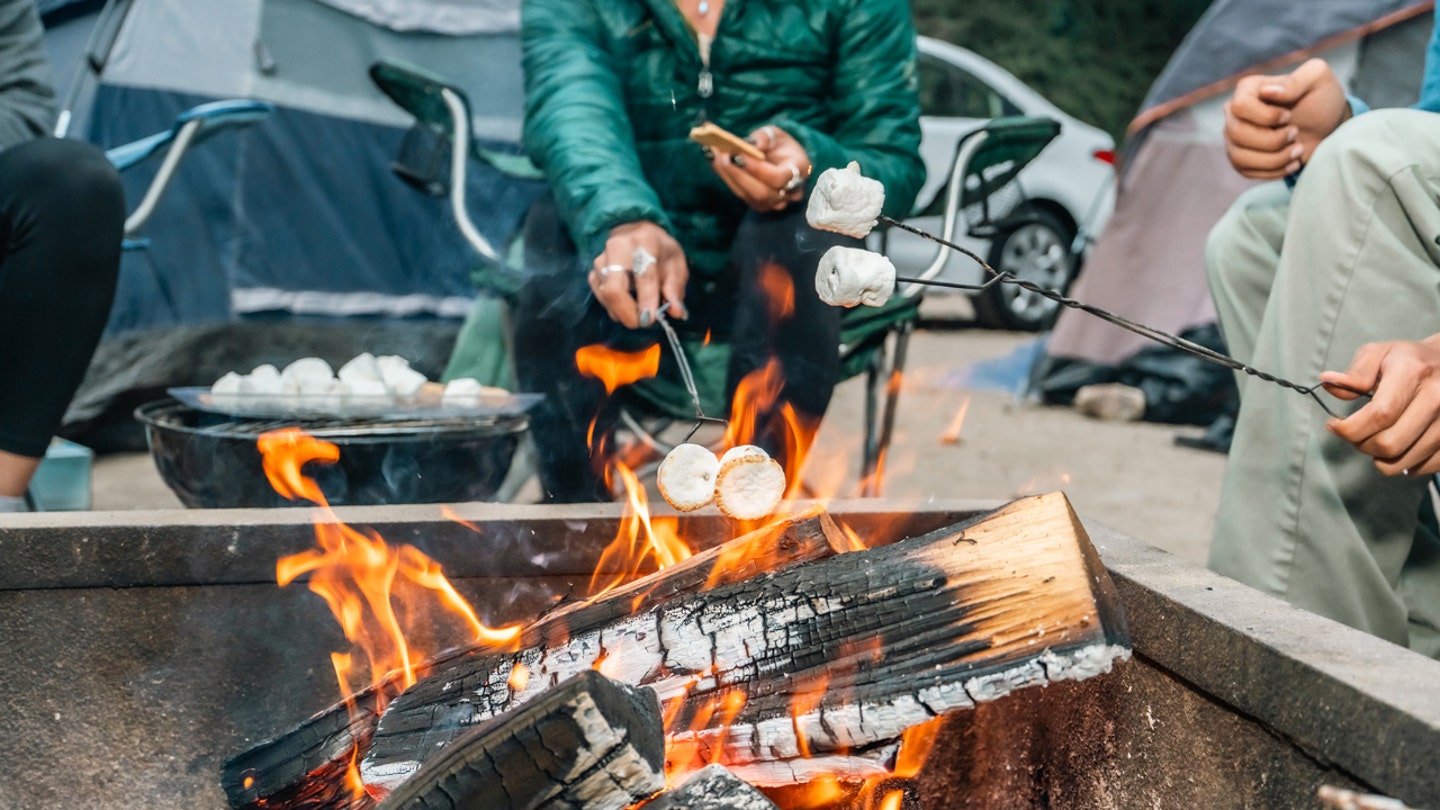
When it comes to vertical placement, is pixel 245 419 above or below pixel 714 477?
below

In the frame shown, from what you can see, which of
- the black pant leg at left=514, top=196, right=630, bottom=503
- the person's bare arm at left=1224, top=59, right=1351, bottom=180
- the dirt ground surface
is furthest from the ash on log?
the dirt ground surface

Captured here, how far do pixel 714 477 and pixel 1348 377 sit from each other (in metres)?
0.77

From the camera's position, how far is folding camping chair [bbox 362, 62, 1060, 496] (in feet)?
8.70

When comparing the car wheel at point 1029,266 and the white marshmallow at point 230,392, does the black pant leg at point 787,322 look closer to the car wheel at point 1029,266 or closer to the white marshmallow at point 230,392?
the white marshmallow at point 230,392

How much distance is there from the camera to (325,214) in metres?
4.47

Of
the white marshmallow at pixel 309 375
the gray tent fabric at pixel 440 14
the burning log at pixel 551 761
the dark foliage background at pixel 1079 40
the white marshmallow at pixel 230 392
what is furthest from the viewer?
the dark foliage background at pixel 1079 40

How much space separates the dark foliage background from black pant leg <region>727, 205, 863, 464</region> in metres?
12.7

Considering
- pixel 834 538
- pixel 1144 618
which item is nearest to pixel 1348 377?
pixel 1144 618

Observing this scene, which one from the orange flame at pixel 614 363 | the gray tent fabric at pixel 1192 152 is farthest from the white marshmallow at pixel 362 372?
the gray tent fabric at pixel 1192 152

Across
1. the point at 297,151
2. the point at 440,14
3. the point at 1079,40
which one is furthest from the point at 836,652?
the point at 1079,40

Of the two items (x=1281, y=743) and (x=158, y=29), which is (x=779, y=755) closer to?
(x=1281, y=743)

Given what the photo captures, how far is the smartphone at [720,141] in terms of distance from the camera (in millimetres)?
1547

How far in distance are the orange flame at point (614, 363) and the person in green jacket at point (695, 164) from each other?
0.8 inches

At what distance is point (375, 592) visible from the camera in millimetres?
1516
